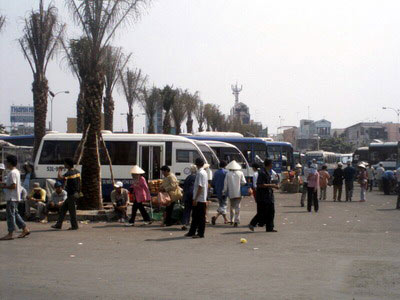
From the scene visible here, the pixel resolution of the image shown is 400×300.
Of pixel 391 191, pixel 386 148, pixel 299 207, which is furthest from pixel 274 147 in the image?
pixel 299 207

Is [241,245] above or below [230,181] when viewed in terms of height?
below

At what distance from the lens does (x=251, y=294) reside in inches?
340

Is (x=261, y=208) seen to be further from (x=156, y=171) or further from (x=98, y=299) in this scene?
(x=156, y=171)

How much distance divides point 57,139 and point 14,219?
14.2 metres

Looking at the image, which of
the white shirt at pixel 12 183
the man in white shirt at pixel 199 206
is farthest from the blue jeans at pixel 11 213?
the man in white shirt at pixel 199 206

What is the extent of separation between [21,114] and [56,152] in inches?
4181

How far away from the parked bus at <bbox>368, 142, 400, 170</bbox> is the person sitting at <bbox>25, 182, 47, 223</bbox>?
4159 cm

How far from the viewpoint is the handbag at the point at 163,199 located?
1786 cm

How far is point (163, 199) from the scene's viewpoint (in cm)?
1791

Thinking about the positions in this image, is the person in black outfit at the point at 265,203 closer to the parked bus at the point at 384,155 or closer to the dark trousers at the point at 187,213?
the dark trousers at the point at 187,213

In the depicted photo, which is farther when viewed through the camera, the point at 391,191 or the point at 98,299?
the point at 391,191

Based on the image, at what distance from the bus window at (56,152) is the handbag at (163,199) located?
36.7ft

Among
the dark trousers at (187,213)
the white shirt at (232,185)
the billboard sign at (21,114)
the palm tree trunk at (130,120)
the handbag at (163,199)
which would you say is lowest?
the dark trousers at (187,213)

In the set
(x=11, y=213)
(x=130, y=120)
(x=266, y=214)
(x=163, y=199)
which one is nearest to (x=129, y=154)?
(x=163, y=199)
